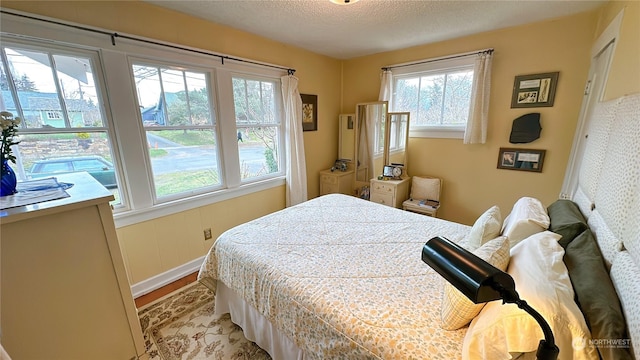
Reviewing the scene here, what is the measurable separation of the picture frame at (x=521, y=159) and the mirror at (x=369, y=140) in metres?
1.37

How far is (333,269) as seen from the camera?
1.33 m

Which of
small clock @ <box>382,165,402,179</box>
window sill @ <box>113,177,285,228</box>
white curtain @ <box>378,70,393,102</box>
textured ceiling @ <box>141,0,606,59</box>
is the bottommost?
window sill @ <box>113,177,285,228</box>

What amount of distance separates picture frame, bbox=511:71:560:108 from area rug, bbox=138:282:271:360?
3262mm

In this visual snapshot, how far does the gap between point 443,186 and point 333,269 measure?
2.41 m

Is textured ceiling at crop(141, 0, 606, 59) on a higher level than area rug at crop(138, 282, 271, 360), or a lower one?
higher

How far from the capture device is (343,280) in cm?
124

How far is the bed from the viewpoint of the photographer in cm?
71

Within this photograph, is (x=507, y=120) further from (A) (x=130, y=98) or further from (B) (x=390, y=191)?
(A) (x=130, y=98)

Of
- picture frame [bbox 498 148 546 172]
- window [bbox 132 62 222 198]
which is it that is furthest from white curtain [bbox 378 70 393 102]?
window [bbox 132 62 222 198]

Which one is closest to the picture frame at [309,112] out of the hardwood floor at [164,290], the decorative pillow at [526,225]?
the hardwood floor at [164,290]

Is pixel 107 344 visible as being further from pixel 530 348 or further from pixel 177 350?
pixel 530 348

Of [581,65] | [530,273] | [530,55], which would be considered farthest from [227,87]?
[581,65]

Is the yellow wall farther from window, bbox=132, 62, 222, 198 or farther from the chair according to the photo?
window, bbox=132, 62, 222, 198

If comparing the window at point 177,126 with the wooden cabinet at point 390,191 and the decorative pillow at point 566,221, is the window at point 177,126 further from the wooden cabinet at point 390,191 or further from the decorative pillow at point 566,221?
the decorative pillow at point 566,221
